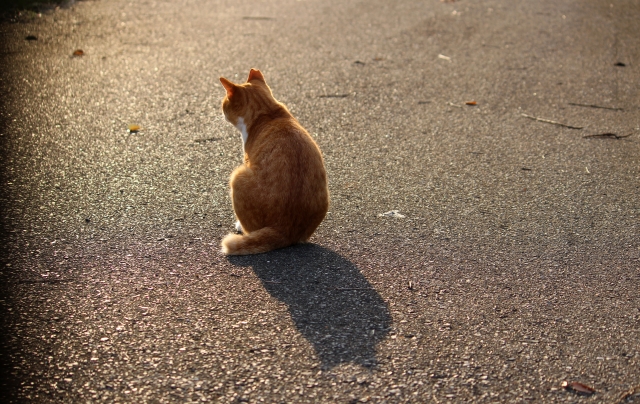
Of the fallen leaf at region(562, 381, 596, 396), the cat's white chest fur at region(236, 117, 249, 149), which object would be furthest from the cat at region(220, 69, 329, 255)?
the fallen leaf at region(562, 381, 596, 396)

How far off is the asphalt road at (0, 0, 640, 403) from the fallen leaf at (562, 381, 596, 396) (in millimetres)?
24

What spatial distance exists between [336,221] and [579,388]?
1750mm

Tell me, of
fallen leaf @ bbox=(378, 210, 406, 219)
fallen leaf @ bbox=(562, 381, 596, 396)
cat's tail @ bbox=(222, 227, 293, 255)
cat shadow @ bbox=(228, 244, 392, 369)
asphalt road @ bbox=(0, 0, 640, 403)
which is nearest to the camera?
fallen leaf @ bbox=(562, 381, 596, 396)

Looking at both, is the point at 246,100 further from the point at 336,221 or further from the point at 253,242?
the point at 253,242

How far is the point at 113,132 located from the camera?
4996 millimetres

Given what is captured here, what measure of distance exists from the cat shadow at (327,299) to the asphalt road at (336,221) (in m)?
0.01

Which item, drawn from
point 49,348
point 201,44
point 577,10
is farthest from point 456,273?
point 577,10

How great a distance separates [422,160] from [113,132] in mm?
2290

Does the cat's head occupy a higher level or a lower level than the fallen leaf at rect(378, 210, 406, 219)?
higher

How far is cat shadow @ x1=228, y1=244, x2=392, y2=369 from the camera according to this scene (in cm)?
275

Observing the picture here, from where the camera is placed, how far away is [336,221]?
3924mm

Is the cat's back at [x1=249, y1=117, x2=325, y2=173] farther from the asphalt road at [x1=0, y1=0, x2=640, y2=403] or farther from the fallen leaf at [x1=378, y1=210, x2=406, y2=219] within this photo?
the fallen leaf at [x1=378, y1=210, x2=406, y2=219]

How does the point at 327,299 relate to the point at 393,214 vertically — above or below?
above

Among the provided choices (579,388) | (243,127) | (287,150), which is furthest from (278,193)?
(579,388)
